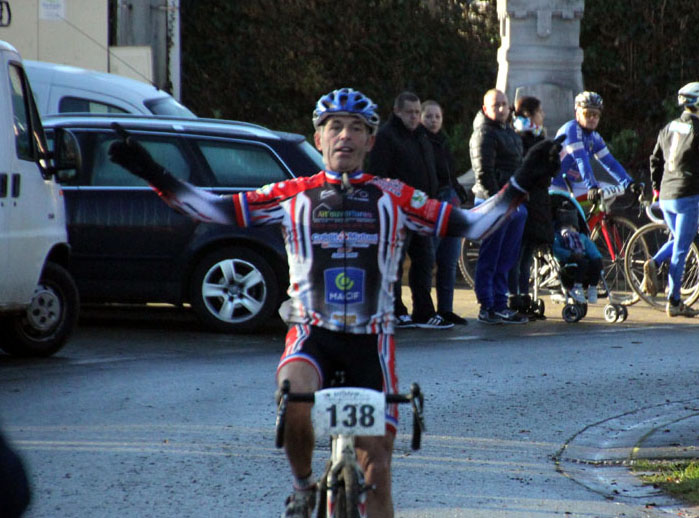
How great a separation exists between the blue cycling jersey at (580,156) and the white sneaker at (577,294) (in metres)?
1.00

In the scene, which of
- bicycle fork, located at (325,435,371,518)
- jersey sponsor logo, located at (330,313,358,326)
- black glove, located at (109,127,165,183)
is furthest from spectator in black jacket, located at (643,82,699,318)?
bicycle fork, located at (325,435,371,518)

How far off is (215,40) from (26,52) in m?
7.24

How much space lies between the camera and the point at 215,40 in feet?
91.4

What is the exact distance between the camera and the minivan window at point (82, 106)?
15.4m

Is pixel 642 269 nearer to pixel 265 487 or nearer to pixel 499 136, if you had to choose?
pixel 499 136

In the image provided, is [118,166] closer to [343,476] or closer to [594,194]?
[594,194]

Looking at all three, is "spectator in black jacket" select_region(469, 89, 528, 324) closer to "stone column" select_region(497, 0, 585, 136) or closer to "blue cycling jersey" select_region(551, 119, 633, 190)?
"blue cycling jersey" select_region(551, 119, 633, 190)

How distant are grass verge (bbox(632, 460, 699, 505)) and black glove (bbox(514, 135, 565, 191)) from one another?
2.21 meters

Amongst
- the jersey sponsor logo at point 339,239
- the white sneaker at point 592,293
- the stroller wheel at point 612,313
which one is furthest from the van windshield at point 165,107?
the jersey sponsor logo at point 339,239

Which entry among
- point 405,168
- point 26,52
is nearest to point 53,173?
point 405,168

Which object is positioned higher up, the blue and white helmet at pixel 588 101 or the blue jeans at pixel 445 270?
the blue and white helmet at pixel 588 101

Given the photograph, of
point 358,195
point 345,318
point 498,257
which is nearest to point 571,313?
point 498,257

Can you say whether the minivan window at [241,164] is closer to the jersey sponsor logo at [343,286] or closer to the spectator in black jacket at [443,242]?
the spectator in black jacket at [443,242]

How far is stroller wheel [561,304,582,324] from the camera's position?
13469mm
